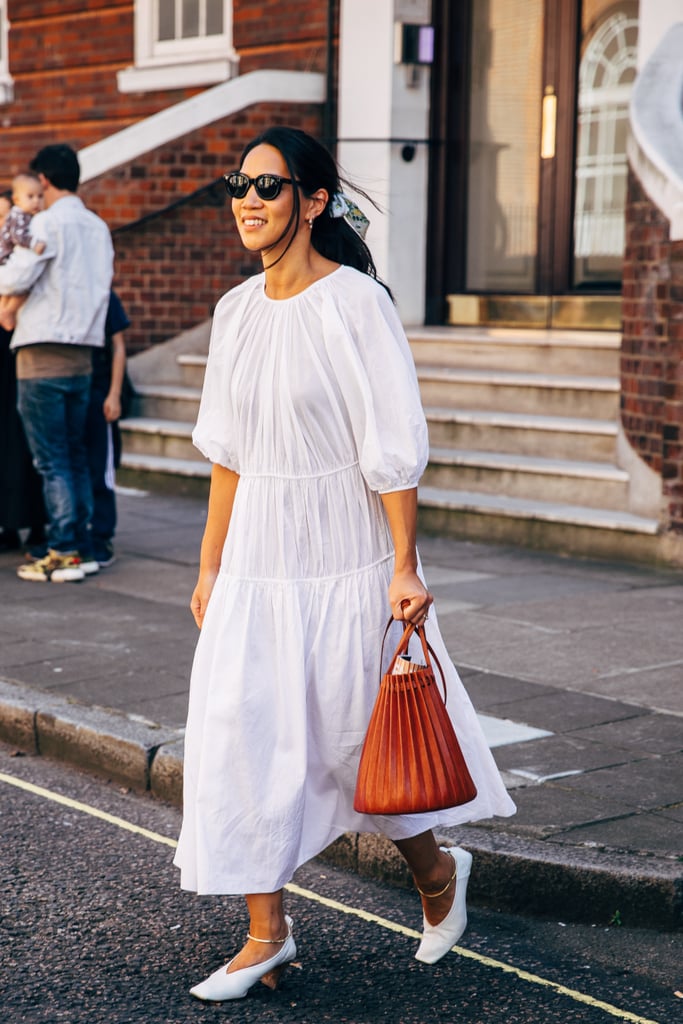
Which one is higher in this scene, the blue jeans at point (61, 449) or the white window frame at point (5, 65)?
the white window frame at point (5, 65)

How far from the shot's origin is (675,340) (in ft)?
26.7

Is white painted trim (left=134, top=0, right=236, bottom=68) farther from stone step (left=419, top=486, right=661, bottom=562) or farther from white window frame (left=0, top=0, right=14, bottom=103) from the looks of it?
stone step (left=419, top=486, right=661, bottom=562)

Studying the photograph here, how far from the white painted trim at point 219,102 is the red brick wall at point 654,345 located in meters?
3.81

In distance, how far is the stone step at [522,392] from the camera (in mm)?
9578

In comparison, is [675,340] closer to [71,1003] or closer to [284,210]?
[284,210]

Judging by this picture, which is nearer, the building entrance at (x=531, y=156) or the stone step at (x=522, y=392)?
the stone step at (x=522, y=392)

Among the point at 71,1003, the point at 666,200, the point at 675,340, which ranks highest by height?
the point at 666,200

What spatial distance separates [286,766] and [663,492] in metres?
5.24

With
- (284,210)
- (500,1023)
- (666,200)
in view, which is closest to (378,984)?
(500,1023)

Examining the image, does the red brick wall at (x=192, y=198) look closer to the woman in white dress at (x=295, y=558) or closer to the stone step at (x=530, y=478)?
the stone step at (x=530, y=478)

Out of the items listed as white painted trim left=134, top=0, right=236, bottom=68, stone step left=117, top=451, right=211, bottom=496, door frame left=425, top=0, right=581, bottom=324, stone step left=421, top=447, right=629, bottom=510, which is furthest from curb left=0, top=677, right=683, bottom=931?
white painted trim left=134, top=0, right=236, bottom=68

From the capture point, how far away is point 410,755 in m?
3.40

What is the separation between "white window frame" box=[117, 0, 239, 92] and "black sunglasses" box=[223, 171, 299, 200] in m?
9.63

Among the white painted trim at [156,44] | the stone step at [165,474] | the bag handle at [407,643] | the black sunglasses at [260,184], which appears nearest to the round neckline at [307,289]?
the black sunglasses at [260,184]
